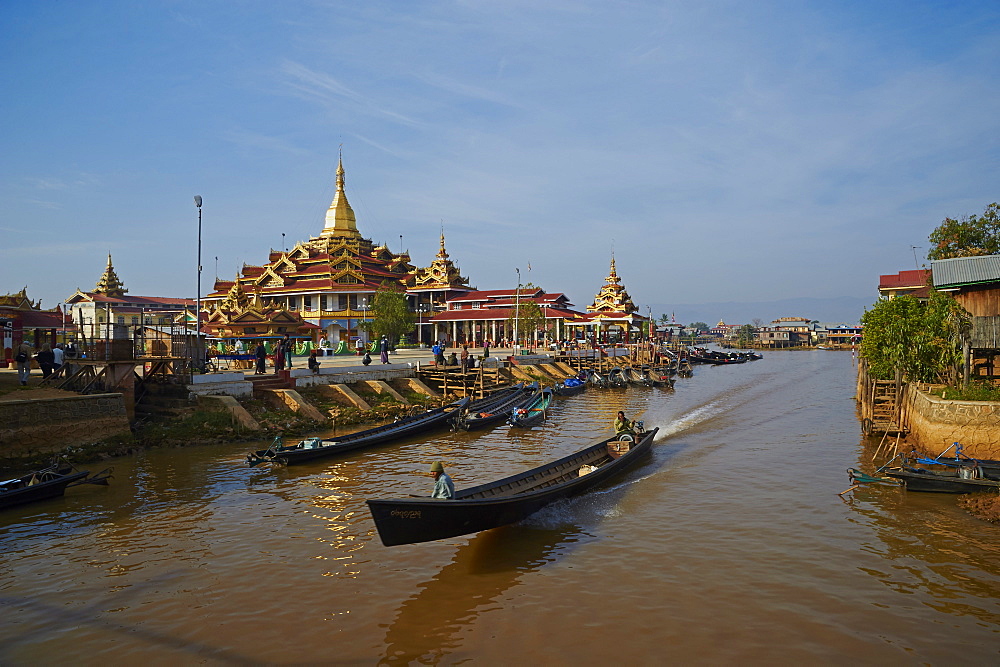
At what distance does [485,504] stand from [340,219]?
67.7m

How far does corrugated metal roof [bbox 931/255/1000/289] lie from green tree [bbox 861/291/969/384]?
1242mm

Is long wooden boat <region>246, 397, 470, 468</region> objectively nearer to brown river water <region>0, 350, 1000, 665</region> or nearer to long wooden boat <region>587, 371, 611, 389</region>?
brown river water <region>0, 350, 1000, 665</region>

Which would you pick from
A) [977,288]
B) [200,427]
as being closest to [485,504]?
[200,427]

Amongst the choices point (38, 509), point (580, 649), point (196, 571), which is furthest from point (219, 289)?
point (580, 649)

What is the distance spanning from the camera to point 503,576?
10.9m

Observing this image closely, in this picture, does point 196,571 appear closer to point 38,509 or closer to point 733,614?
point 38,509

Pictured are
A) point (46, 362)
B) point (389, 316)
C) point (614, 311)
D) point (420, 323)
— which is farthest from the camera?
point (614, 311)

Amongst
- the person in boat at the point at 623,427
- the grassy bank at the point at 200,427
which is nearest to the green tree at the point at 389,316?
the grassy bank at the point at 200,427

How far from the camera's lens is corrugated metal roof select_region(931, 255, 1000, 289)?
2393 cm

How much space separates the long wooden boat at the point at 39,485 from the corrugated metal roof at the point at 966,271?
29862 millimetres

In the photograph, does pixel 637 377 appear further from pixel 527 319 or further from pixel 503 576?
pixel 503 576

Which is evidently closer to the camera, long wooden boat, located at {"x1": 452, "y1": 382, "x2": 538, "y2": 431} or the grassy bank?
the grassy bank

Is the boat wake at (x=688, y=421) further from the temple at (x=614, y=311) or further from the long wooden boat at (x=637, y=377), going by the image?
the temple at (x=614, y=311)

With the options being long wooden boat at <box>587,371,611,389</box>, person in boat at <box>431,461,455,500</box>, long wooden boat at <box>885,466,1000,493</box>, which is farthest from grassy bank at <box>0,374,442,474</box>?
long wooden boat at <box>587,371,611,389</box>
